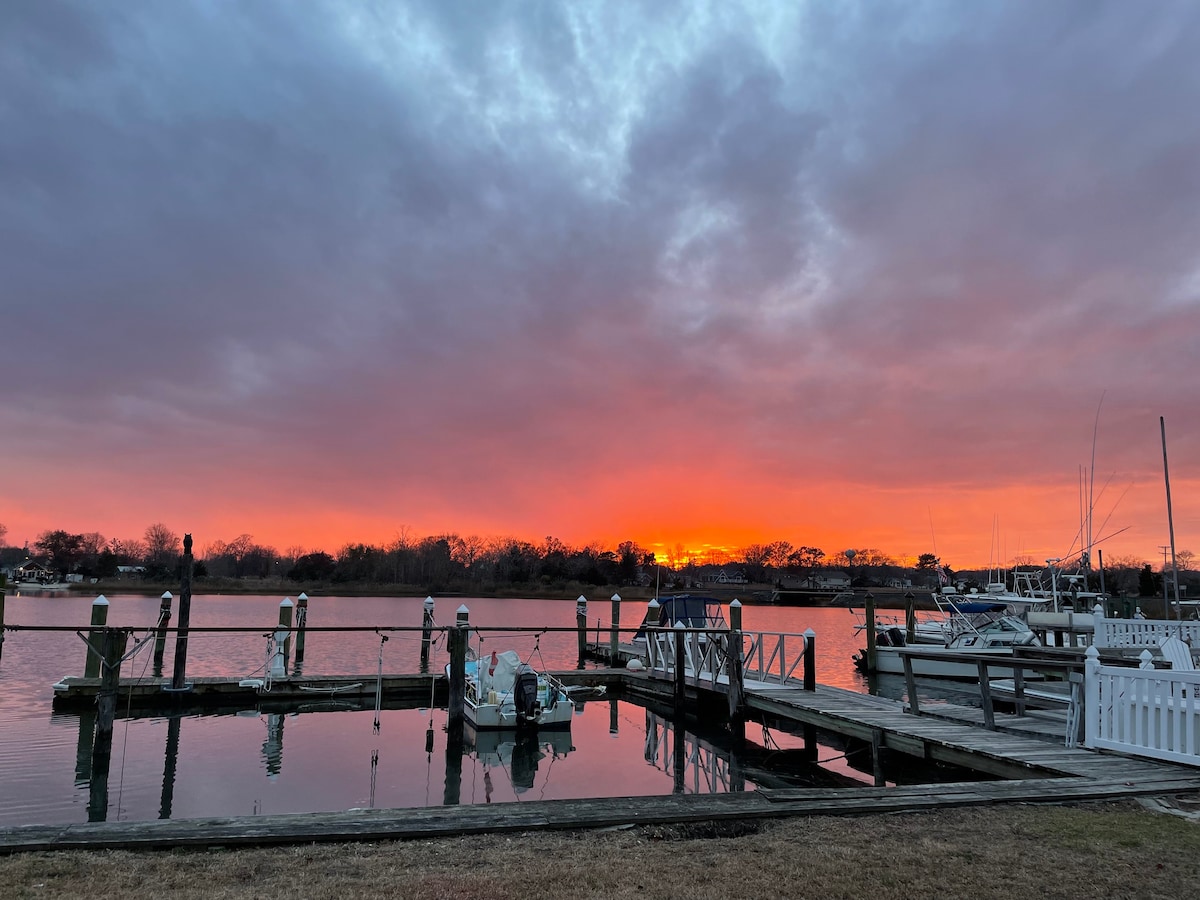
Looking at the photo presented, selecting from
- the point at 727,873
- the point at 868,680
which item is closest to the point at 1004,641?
the point at 868,680

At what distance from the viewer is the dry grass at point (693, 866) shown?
5.28 metres

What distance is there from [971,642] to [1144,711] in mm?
19370

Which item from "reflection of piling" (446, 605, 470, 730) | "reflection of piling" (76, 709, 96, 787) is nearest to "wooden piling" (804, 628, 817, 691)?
"reflection of piling" (446, 605, 470, 730)

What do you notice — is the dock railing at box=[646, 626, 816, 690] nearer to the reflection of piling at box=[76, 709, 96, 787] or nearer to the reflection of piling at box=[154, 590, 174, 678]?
the reflection of piling at box=[76, 709, 96, 787]

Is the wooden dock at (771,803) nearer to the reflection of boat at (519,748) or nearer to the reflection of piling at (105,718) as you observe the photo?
the reflection of boat at (519,748)

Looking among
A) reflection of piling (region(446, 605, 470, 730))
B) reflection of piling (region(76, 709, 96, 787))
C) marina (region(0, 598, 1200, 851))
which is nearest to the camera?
marina (region(0, 598, 1200, 851))

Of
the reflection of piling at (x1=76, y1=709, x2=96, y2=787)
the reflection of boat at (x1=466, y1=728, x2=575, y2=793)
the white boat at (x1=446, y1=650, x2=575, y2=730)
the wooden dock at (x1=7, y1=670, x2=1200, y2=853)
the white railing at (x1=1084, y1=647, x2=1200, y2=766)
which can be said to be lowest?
the reflection of boat at (x1=466, y1=728, x2=575, y2=793)

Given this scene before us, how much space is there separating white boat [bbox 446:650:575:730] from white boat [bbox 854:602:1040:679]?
11.9 meters

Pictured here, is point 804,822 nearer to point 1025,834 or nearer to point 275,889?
point 1025,834

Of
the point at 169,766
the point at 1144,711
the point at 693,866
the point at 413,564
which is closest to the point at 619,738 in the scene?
the point at 169,766

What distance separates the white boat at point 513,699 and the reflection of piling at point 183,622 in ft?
21.5

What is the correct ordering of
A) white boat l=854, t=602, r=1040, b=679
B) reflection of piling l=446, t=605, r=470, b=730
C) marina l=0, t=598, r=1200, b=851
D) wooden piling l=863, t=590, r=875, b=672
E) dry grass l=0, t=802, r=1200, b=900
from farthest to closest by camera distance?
wooden piling l=863, t=590, r=875, b=672, white boat l=854, t=602, r=1040, b=679, reflection of piling l=446, t=605, r=470, b=730, marina l=0, t=598, r=1200, b=851, dry grass l=0, t=802, r=1200, b=900

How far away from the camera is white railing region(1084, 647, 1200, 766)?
31.8 ft

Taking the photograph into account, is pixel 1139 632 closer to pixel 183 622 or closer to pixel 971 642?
pixel 971 642
